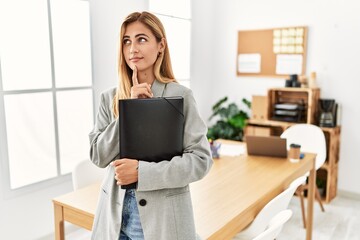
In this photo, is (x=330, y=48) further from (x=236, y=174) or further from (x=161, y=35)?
(x=161, y=35)

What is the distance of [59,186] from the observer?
2.79 meters

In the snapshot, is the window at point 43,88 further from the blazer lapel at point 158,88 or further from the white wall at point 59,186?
the blazer lapel at point 158,88

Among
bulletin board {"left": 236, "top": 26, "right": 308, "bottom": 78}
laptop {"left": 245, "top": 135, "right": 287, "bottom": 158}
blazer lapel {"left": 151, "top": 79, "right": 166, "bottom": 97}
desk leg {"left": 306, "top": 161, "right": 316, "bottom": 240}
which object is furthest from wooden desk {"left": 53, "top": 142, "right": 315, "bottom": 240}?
bulletin board {"left": 236, "top": 26, "right": 308, "bottom": 78}

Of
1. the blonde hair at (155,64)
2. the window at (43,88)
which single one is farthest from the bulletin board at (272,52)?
the blonde hair at (155,64)

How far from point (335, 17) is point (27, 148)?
126 inches

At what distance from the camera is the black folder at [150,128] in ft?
3.31

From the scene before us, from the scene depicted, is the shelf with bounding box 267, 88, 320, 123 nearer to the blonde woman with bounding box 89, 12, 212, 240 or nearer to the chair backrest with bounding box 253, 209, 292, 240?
the chair backrest with bounding box 253, 209, 292, 240

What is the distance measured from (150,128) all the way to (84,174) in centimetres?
124

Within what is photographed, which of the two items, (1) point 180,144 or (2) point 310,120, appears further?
(2) point 310,120

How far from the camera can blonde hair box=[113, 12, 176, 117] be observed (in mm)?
1116

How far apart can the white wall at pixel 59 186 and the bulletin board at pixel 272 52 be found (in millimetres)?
1398

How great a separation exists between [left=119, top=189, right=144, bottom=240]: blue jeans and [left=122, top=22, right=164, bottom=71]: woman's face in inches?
16.3

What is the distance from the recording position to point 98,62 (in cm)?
303

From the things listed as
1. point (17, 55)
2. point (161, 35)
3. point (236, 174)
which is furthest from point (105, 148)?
point (17, 55)
